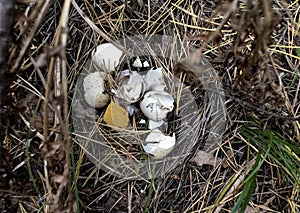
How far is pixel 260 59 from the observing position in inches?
41.3

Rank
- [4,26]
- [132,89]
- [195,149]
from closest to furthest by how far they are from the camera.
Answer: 1. [4,26]
2. [132,89]
3. [195,149]

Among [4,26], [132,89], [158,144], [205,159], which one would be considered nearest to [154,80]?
[132,89]

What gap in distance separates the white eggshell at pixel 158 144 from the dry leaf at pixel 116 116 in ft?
0.31

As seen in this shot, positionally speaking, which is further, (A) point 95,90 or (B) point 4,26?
(A) point 95,90

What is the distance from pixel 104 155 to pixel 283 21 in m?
0.75

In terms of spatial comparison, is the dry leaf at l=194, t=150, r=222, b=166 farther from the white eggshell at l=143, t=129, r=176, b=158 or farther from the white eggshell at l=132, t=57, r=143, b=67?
the white eggshell at l=132, t=57, r=143, b=67

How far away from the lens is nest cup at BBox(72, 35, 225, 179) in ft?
5.07

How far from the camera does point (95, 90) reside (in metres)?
1.48

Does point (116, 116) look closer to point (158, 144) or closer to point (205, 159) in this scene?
point (158, 144)

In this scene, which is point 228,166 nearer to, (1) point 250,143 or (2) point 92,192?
(1) point 250,143

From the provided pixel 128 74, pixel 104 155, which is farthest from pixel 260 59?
pixel 104 155

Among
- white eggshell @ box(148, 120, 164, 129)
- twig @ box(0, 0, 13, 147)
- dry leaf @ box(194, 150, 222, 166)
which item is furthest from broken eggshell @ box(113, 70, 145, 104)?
twig @ box(0, 0, 13, 147)

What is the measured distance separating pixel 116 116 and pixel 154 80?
0.54 feet

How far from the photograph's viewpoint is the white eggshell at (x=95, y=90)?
148 centimetres
